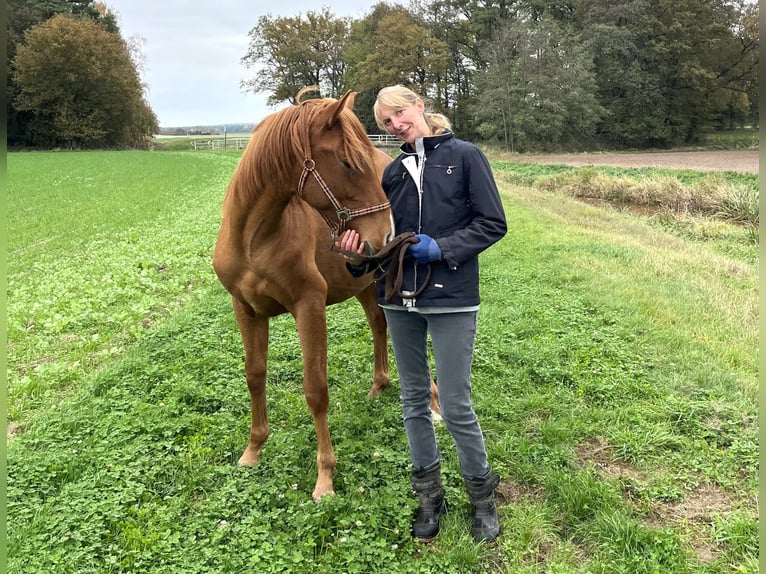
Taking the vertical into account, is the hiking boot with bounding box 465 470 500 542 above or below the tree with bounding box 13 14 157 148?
below

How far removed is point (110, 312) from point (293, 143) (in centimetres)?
537

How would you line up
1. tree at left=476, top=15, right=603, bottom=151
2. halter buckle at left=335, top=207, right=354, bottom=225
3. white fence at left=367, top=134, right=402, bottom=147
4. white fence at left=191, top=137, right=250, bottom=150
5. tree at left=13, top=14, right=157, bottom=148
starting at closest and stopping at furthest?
halter buckle at left=335, top=207, right=354, bottom=225
white fence at left=367, top=134, right=402, bottom=147
tree at left=476, top=15, right=603, bottom=151
tree at left=13, top=14, right=157, bottom=148
white fence at left=191, top=137, right=250, bottom=150

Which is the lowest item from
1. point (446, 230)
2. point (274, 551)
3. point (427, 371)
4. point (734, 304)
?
point (274, 551)

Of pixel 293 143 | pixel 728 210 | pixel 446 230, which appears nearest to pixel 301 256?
pixel 293 143

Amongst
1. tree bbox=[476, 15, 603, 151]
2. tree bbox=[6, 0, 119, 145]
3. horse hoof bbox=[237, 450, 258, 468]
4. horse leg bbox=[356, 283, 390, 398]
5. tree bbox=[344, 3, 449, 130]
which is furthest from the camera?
tree bbox=[6, 0, 119, 145]

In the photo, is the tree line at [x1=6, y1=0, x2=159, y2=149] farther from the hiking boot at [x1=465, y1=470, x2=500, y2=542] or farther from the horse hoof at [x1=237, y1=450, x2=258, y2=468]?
the hiking boot at [x1=465, y1=470, x2=500, y2=542]

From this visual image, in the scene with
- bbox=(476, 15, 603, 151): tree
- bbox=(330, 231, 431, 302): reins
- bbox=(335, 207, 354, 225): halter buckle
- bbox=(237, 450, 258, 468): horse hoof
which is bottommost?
bbox=(237, 450, 258, 468): horse hoof

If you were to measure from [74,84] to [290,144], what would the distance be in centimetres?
5657

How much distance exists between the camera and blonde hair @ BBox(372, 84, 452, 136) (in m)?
2.66

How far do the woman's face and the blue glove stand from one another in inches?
22.7

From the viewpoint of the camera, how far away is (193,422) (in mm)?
4012

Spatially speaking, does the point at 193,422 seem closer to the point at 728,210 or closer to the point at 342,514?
the point at 342,514

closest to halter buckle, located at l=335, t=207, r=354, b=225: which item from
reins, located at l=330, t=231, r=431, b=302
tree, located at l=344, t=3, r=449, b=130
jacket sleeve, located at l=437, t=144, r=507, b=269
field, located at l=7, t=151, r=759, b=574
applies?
reins, located at l=330, t=231, r=431, b=302

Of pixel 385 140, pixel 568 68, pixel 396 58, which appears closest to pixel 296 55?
pixel 396 58
